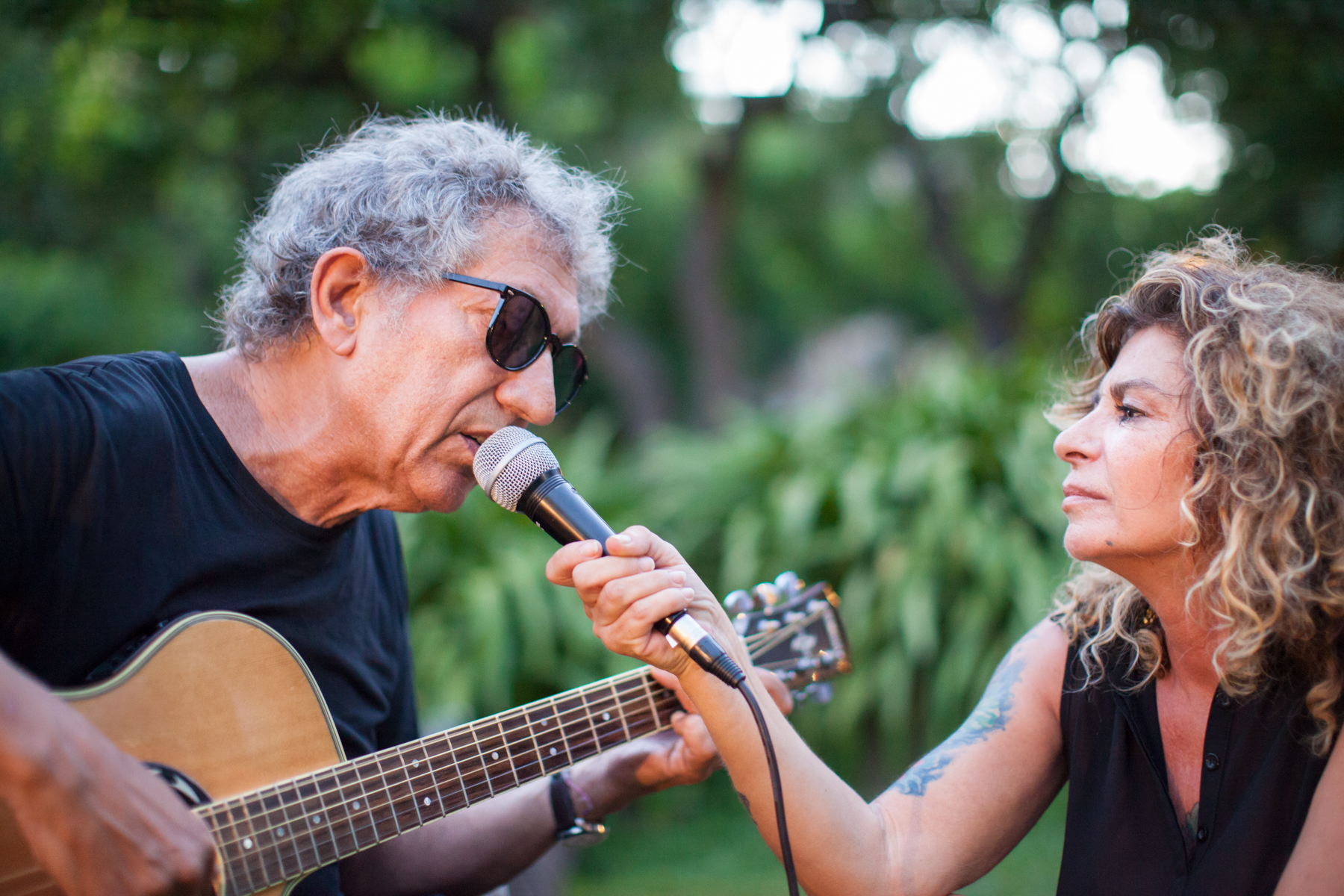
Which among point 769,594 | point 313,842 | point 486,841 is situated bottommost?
point 486,841

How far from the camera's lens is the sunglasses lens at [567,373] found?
2270 millimetres

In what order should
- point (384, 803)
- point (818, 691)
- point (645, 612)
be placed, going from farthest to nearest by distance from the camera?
1. point (818, 691)
2. point (384, 803)
3. point (645, 612)

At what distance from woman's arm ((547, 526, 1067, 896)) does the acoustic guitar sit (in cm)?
40

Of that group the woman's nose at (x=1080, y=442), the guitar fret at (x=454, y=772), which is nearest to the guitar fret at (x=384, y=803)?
the guitar fret at (x=454, y=772)

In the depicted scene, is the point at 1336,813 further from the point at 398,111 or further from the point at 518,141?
the point at 398,111

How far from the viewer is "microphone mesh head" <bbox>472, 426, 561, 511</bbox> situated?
1812 millimetres

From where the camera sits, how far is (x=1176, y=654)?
2.13 metres

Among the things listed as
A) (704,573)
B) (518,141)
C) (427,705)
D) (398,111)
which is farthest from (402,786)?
(398,111)

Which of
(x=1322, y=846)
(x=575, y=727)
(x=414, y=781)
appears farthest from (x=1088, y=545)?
(x=414, y=781)

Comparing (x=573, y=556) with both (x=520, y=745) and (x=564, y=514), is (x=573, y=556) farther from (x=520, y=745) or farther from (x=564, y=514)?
(x=520, y=745)

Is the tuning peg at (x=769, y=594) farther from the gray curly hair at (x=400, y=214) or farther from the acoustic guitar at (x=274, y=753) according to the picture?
the gray curly hair at (x=400, y=214)

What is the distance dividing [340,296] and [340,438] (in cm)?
33

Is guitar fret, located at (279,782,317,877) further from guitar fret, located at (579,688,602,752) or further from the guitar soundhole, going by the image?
guitar fret, located at (579,688,602,752)

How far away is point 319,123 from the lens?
607 cm
